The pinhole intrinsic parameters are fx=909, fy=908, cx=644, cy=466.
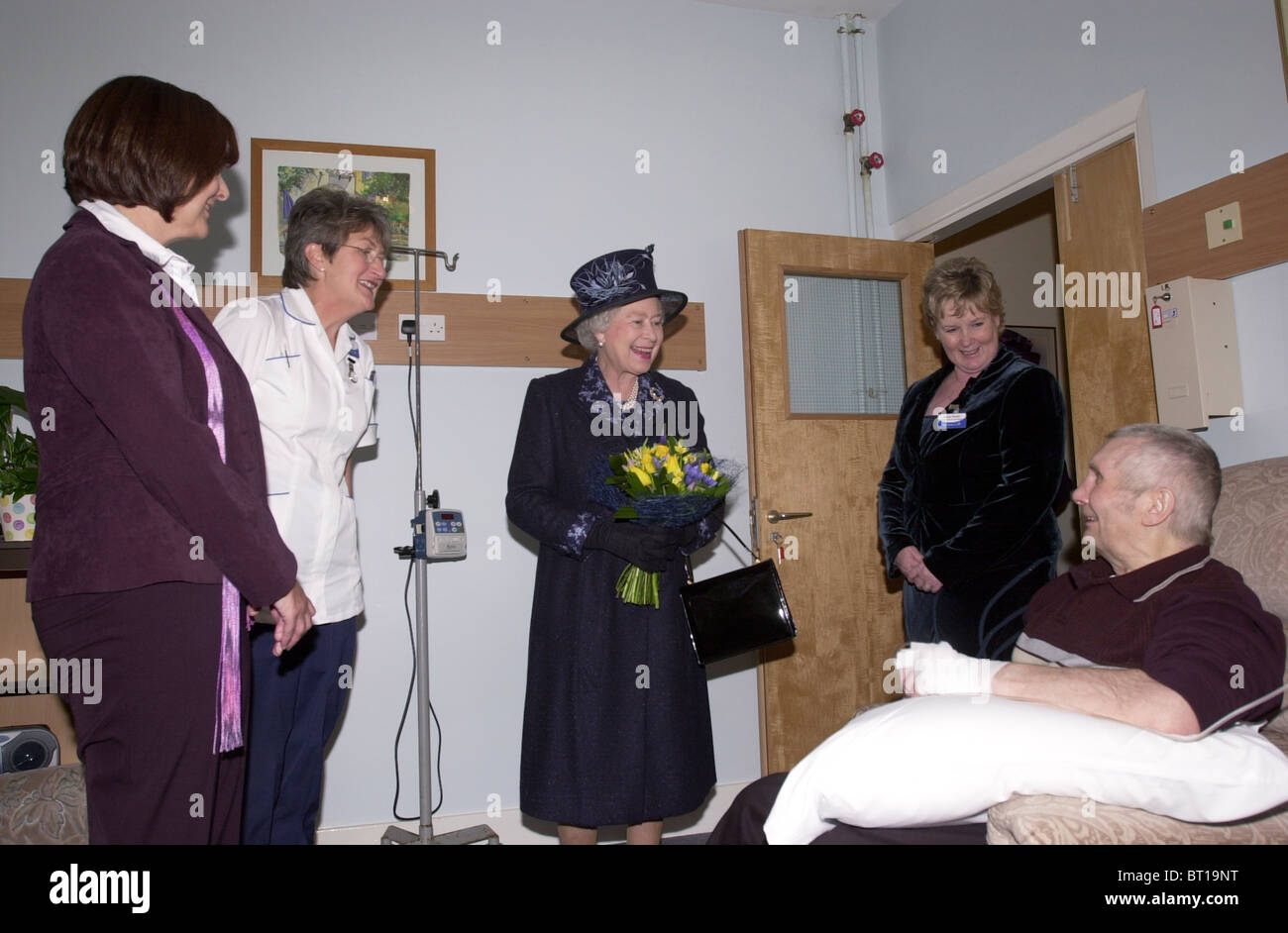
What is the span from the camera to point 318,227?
2201mm

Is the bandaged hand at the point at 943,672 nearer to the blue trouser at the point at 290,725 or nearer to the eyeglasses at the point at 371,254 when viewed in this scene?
the blue trouser at the point at 290,725

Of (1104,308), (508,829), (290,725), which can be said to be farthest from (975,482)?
(508,829)

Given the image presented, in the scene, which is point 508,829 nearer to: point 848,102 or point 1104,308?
point 1104,308

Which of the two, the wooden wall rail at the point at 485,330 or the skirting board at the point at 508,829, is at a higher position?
the wooden wall rail at the point at 485,330

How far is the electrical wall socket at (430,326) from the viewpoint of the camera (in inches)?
125

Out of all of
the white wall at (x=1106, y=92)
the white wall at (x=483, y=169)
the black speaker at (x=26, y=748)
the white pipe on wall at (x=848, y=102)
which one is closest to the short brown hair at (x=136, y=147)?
the white wall at (x=483, y=169)

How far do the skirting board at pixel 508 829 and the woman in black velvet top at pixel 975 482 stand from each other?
3.63ft

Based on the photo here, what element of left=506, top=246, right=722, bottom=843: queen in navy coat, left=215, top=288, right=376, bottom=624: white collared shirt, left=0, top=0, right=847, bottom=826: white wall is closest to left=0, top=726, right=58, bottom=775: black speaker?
left=0, top=0, right=847, bottom=826: white wall

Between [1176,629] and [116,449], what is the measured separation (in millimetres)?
1521

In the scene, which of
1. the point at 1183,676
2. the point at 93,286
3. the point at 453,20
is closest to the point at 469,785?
the point at 93,286

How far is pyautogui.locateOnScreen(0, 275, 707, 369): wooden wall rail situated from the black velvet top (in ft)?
4.08

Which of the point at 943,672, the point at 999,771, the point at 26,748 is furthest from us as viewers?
the point at 26,748
